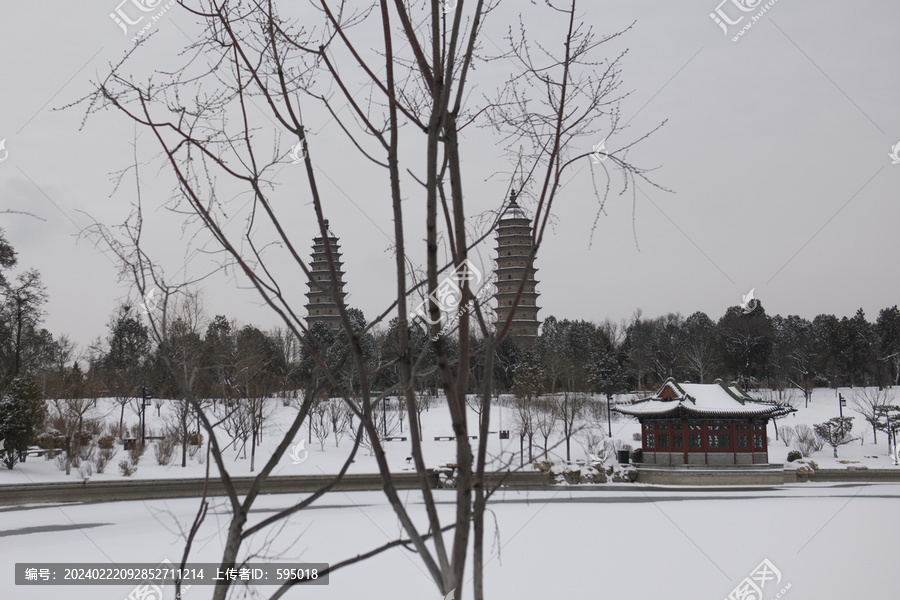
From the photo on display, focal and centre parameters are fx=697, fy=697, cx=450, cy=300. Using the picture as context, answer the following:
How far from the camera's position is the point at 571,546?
10414mm

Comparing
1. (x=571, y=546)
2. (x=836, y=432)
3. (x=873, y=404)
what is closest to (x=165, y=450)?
(x=571, y=546)

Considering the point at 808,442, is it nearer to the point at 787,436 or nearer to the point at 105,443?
the point at 787,436

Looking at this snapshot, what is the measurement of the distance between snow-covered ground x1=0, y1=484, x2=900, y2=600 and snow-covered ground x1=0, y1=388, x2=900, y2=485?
194cm

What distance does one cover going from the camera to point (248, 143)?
141cm

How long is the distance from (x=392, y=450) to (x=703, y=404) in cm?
1185

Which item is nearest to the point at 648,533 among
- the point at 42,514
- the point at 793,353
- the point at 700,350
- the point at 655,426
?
the point at 42,514

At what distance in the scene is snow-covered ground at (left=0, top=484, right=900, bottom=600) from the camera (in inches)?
305

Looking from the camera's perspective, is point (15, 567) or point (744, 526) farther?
point (744, 526)

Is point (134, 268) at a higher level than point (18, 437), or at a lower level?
higher

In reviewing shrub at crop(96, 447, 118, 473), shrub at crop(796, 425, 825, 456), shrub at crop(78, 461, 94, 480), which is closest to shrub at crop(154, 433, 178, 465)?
shrub at crop(96, 447, 118, 473)

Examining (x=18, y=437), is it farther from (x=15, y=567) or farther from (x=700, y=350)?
(x=700, y=350)

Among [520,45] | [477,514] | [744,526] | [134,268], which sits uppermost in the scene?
[520,45]

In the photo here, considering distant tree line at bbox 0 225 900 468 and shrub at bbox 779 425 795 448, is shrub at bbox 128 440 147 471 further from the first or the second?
shrub at bbox 779 425 795 448

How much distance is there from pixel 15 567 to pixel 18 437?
11886 mm
